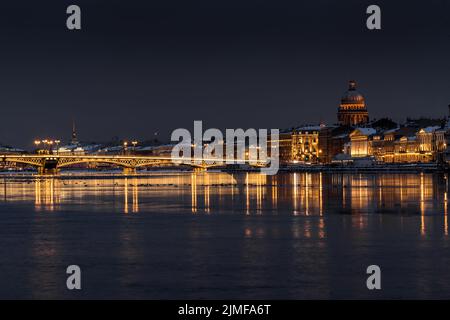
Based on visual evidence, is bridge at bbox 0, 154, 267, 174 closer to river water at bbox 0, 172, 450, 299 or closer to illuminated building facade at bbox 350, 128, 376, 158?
illuminated building facade at bbox 350, 128, 376, 158

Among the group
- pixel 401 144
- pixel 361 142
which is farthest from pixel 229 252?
pixel 361 142

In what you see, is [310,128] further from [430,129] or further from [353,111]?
[430,129]

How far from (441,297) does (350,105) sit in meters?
182

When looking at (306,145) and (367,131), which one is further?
(306,145)

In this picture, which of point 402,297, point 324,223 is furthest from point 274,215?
point 402,297

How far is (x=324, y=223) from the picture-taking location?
26.4 metres

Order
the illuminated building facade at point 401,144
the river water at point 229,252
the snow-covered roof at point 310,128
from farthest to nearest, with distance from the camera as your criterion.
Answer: the snow-covered roof at point 310,128
the illuminated building facade at point 401,144
the river water at point 229,252

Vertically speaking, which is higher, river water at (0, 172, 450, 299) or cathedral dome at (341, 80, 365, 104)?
cathedral dome at (341, 80, 365, 104)

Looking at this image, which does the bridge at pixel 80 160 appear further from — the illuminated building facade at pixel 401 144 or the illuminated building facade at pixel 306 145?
the illuminated building facade at pixel 306 145

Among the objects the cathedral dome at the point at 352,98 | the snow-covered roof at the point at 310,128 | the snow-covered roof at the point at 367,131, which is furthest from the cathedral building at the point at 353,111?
the snow-covered roof at the point at 367,131

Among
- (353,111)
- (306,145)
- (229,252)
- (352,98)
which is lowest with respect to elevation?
(229,252)

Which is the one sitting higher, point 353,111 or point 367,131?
point 353,111

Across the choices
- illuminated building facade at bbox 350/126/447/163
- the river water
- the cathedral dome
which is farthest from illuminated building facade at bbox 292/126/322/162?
the river water

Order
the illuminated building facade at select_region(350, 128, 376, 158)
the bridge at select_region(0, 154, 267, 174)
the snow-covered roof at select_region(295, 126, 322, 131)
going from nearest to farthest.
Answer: the bridge at select_region(0, 154, 267, 174) → the illuminated building facade at select_region(350, 128, 376, 158) → the snow-covered roof at select_region(295, 126, 322, 131)
